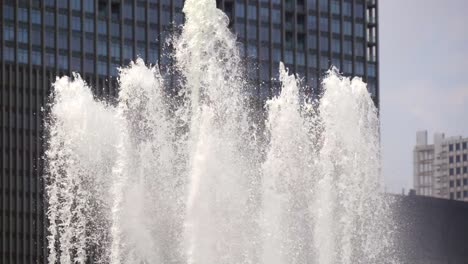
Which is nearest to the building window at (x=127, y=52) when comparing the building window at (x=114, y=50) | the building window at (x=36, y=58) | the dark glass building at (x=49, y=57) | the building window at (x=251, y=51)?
the dark glass building at (x=49, y=57)

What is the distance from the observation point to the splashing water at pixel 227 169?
10356cm

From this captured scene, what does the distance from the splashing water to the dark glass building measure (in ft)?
151

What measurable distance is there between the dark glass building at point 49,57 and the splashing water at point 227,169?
1807 inches

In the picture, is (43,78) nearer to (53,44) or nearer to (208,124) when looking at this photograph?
(53,44)

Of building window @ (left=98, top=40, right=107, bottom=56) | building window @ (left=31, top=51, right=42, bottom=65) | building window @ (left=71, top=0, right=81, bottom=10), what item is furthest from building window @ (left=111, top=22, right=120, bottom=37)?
building window @ (left=31, top=51, right=42, bottom=65)

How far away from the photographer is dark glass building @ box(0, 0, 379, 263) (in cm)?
17800

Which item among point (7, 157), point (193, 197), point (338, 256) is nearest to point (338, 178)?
point (338, 256)

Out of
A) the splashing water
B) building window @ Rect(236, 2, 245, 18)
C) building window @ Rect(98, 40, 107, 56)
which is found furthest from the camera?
building window @ Rect(236, 2, 245, 18)

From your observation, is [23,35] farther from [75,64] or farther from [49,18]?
[75,64]

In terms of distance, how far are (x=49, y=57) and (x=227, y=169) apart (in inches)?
3108

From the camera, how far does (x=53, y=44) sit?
182 metres

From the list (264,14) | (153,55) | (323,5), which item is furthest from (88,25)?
(323,5)

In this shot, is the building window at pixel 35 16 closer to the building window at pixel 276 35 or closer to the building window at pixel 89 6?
the building window at pixel 89 6

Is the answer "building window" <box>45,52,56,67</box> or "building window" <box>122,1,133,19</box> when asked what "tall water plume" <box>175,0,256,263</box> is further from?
"building window" <box>122,1,133,19</box>
